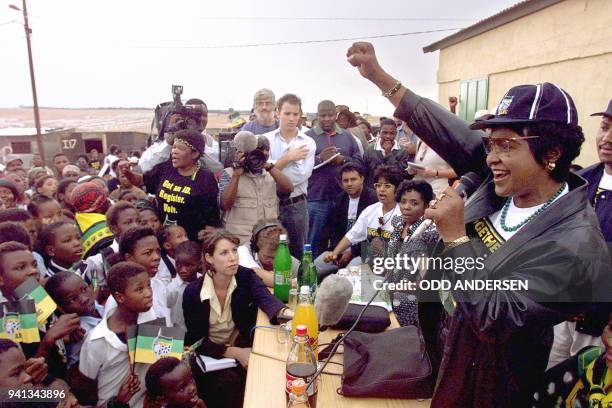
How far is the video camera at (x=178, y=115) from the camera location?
157 inches

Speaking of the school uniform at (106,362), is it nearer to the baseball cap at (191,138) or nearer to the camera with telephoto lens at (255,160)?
the baseball cap at (191,138)

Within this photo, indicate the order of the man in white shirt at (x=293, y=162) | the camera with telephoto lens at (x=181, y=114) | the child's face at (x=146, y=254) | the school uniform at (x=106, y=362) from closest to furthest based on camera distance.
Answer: the school uniform at (x=106, y=362) → the child's face at (x=146, y=254) → the camera with telephoto lens at (x=181, y=114) → the man in white shirt at (x=293, y=162)

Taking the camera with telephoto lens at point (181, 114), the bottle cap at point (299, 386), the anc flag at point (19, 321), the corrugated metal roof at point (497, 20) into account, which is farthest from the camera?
the corrugated metal roof at point (497, 20)

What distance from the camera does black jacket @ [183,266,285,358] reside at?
102 inches

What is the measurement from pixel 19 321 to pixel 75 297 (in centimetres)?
46

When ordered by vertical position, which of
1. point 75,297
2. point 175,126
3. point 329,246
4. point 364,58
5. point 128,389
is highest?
point 364,58

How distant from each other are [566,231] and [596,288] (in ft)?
0.71

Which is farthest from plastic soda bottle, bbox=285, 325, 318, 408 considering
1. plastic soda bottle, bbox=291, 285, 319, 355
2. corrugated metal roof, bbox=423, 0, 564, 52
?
corrugated metal roof, bbox=423, 0, 564, 52

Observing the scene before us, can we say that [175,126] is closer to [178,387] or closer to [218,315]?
[218,315]

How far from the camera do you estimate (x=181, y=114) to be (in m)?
4.05

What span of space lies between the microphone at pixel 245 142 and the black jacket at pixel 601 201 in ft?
7.89

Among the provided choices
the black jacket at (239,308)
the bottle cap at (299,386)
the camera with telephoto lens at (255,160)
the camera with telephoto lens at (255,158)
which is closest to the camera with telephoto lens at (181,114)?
the camera with telephoto lens at (255,158)

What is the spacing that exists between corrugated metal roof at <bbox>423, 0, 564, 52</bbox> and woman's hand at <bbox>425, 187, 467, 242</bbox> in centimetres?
848

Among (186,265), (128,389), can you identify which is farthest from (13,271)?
(186,265)
